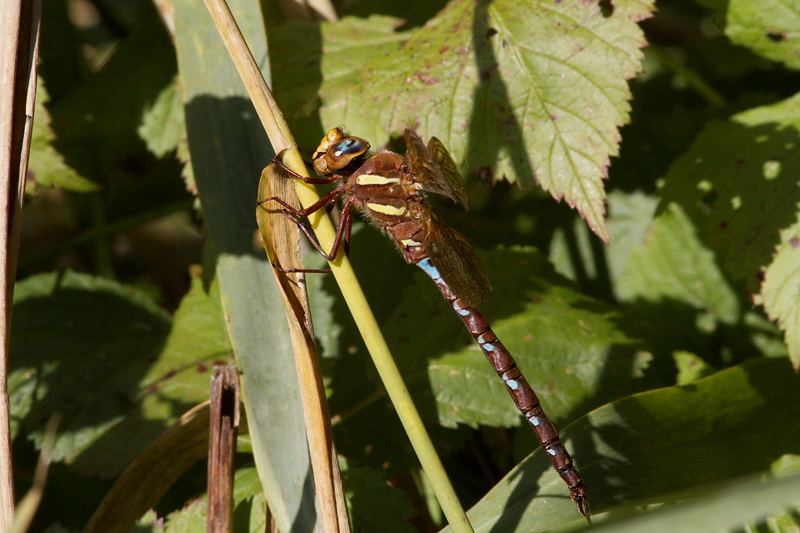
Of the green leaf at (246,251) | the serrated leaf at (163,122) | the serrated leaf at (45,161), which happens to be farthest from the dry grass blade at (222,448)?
the serrated leaf at (163,122)

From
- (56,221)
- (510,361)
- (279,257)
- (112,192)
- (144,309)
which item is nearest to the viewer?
(279,257)

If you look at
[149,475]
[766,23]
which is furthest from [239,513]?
[766,23]

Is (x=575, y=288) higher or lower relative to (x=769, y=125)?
lower

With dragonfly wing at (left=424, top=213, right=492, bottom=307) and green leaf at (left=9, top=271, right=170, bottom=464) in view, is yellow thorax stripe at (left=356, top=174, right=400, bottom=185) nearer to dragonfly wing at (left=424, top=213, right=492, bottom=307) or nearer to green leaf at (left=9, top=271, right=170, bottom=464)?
dragonfly wing at (left=424, top=213, right=492, bottom=307)

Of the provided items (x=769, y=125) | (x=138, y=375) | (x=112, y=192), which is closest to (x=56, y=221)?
(x=112, y=192)

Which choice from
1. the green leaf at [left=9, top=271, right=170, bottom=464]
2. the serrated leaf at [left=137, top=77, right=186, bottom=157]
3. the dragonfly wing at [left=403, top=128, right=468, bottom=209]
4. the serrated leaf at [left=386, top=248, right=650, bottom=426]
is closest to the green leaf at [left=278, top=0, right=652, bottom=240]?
the dragonfly wing at [left=403, top=128, right=468, bottom=209]

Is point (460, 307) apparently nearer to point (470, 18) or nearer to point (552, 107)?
point (552, 107)
